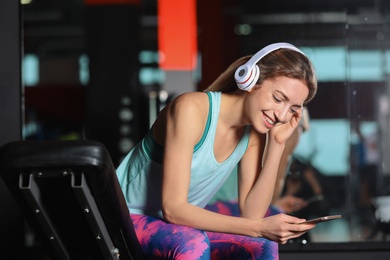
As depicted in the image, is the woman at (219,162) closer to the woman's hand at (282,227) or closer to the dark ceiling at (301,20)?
the woman's hand at (282,227)

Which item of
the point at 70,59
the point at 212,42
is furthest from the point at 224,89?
the point at 70,59

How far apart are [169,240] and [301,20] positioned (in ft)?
7.93

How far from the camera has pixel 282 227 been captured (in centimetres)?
194

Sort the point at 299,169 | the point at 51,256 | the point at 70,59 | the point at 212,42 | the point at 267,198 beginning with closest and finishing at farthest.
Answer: the point at 51,256
the point at 267,198
the point at 299,169
the point at 212,42
the point at 70,59

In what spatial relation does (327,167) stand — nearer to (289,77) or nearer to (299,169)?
(299,169)

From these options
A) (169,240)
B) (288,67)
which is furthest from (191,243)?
(288,67)

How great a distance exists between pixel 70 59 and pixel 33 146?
453 cm

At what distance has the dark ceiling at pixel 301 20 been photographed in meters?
3.94

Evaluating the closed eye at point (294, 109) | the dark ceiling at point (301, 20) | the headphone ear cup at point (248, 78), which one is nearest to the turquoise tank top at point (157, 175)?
the headphone ear cup at point (248, 78)

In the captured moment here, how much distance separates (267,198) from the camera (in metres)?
2.38

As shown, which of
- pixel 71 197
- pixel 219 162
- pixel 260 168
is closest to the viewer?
pixel 71 197

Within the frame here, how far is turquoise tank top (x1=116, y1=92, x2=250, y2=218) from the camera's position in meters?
2.25

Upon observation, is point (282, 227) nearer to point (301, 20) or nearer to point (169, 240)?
point (169, 240)

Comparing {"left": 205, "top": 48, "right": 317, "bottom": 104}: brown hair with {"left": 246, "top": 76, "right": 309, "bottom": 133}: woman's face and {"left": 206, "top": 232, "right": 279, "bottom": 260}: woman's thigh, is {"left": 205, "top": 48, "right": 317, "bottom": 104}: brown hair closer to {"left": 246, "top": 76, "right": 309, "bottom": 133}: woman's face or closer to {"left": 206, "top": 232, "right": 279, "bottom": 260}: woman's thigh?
{"left": 246, "top": 76, "right": 309, "bottom": 133}: woman's face
